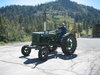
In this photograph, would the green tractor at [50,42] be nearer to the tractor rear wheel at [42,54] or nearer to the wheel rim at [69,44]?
the wheel rim at [69,44]

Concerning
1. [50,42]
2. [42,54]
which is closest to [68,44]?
[50,42]

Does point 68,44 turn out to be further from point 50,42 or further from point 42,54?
point 42,54

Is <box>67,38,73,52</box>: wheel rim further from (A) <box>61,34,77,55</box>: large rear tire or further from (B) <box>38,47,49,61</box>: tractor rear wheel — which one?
(B) <box>38,47,49,61</box>: tractor rear wheel

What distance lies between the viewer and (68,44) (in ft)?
40.5

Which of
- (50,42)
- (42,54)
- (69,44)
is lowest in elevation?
(42,54)

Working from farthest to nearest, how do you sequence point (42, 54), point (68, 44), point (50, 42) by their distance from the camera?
point (68, 44)
point (50, 42)
point (42, 54)

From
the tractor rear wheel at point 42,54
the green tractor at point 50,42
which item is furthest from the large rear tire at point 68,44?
the tractor rear wheel at point 42,54

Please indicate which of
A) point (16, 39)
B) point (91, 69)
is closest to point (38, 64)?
point (91, 69)

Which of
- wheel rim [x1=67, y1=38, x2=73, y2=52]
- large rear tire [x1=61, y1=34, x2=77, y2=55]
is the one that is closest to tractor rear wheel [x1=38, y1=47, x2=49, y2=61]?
large rear tire [x1=61, y1=34, x2=77, y2=55]

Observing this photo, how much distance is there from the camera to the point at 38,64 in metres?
9.19

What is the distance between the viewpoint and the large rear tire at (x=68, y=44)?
11781mm

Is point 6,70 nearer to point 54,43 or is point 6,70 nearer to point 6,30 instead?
point 54,43

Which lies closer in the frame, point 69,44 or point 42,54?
point 42,54

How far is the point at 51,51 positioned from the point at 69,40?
4.72 ft
